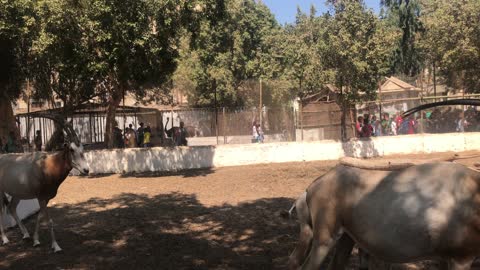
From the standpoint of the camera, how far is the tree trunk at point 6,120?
63.8 ft

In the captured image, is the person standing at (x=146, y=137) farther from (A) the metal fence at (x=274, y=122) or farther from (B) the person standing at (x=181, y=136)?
(B) the person standing at (x=181, y=136)

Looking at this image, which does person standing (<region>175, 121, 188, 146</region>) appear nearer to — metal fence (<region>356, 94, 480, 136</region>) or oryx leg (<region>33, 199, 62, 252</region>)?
metal fence (<region>356, 94, 480, 136</region>)

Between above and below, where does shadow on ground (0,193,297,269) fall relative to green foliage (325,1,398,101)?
below

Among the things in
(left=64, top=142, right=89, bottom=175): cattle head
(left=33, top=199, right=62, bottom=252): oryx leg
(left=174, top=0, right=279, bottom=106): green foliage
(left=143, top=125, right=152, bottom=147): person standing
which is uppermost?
(left=174, top=0, right=279, bottom=106): green foliage

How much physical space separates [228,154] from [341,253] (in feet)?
44.9

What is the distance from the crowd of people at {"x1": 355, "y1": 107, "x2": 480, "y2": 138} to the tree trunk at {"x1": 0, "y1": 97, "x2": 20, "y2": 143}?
1458 centimetres

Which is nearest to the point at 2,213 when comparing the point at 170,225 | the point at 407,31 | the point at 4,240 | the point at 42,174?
the point at 4,240

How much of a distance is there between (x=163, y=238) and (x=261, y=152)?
35.8ft

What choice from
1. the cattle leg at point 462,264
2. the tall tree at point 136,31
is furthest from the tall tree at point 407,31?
the cattle leg at point 462,264

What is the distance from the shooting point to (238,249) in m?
7.32

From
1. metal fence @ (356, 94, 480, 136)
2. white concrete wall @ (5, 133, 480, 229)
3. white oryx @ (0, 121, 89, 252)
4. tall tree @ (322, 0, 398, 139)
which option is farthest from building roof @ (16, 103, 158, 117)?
white oryx @ (0, 121, 89, 252)

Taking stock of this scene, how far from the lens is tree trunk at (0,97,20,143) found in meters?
19.5

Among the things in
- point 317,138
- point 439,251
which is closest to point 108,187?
point 317,138

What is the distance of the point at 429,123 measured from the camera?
819 inches
